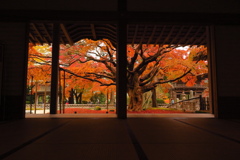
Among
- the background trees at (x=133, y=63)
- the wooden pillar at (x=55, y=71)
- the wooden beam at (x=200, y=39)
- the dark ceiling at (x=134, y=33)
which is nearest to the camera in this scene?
the wooden pillar at (x=55, y=71)

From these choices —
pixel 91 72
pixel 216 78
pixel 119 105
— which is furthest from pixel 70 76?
pixel 216 78

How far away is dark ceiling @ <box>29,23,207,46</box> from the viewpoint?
504cm

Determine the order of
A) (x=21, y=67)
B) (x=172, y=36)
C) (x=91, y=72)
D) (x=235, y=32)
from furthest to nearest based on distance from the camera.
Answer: (x=91, y=72) → (x=172, y=36) → (x=235, y=32) → (x=21, y=67)

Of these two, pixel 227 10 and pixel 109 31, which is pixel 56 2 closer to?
pixel 109 31

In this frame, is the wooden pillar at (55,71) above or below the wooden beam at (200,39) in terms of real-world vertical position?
below

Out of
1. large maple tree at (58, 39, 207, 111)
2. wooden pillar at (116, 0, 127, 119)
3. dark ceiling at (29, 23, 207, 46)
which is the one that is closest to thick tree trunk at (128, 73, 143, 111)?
large maple tree at (58, 39, 207, 111)

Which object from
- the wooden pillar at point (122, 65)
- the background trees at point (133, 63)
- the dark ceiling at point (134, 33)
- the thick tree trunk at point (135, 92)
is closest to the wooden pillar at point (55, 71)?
the dark ceiling at point (134, 33)

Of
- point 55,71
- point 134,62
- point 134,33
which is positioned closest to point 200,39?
point 134,33

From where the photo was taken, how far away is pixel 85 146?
5.06 ft

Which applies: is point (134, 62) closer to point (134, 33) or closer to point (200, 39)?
point (134, 33)

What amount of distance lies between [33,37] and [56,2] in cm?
242

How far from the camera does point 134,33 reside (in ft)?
18.3

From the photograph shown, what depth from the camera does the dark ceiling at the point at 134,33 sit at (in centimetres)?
504

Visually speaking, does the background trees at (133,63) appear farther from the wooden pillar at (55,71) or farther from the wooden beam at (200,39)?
the wooden pillar at (55,71)
